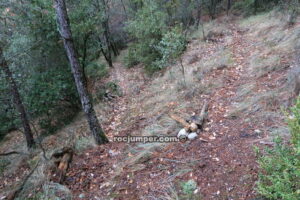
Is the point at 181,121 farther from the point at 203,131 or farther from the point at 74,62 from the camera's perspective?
the point at 74,62

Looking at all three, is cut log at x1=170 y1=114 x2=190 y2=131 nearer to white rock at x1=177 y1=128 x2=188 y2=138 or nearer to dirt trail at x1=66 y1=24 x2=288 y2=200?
white rock at x1=177 y1=128 x2=188 y2=138

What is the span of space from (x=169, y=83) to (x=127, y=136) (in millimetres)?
3056

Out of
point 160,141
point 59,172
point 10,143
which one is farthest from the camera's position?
point 10,143

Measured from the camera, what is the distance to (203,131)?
3.50 m

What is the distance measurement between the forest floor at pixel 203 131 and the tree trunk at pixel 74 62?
0.41m

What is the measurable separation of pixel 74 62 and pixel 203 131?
263cm

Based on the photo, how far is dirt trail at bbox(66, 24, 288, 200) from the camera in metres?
2.37

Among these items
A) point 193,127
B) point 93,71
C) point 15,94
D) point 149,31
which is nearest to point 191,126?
point 193,127

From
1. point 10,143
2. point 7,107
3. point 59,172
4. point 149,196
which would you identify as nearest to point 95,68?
point 7,107

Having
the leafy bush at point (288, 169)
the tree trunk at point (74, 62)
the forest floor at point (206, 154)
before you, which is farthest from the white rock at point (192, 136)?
the tree trunk at point (74, 62)

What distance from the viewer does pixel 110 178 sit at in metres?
3.10

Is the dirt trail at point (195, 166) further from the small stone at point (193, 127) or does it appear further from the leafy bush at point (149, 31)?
the leafy bush at point (149, 31)

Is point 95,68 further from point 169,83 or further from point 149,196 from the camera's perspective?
point 149,196

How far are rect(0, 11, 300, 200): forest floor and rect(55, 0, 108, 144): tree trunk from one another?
16.0 inches
